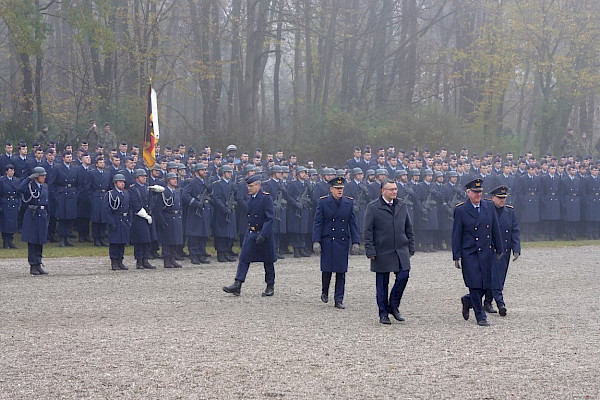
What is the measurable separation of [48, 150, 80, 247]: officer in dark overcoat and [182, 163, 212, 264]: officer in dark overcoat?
363cm

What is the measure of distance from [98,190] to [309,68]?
79.6ft

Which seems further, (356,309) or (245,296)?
(245,296)

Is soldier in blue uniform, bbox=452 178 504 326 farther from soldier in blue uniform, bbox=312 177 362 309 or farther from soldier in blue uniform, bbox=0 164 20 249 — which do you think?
soldier in blue uniform, bbox=0 164 20 249

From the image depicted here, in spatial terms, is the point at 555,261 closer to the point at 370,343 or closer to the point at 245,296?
the point at 245,296

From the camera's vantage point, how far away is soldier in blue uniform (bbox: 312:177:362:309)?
1327 centimetres

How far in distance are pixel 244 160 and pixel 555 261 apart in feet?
27.7

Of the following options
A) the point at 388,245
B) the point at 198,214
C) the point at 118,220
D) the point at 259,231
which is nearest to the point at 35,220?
the point at 118,220

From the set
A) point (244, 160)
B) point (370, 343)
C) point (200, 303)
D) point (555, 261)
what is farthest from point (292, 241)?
point (370, 343)

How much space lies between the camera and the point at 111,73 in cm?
3459

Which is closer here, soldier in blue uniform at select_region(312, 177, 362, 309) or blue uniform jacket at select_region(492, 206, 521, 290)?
blue uniform jacket at select_region(492, 206, 521, 290)

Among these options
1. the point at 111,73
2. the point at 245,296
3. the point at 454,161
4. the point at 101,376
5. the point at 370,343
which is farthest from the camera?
the point at 111,73

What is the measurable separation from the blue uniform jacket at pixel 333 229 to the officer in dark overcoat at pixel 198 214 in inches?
240

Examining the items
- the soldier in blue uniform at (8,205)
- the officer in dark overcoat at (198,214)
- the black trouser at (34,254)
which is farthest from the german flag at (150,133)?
the soldier in blue uniform at (8,205)

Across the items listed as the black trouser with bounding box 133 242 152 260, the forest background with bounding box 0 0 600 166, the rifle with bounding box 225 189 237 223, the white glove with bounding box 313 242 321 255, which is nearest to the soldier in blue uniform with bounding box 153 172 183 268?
the black trouser with bounding box 133 242 152 260
